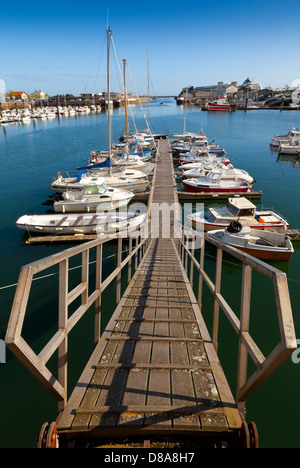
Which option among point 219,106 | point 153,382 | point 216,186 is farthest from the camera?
point 219,106

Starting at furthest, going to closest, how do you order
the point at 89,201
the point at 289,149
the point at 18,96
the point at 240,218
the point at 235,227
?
the point at 18,96, the point at 289,149, the point at 89,201, the point at 240,218, the point at 235,227

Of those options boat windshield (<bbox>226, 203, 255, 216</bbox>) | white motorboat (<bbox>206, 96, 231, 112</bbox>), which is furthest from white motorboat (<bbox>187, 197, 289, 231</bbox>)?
white motorboat (<bbox>206, 96, 231, 112</bbox>)

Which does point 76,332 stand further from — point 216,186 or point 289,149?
point 289,149

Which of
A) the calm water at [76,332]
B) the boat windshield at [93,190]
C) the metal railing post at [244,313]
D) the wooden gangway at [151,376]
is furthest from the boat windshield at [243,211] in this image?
the metal railing post at [244,313]

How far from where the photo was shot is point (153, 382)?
2.93 metres

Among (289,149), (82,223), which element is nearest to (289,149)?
(289,149)

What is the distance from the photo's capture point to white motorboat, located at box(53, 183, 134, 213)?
20344mm

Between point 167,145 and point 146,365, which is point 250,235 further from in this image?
point 167,145

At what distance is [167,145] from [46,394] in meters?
41.7

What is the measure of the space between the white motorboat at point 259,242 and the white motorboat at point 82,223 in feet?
17.2

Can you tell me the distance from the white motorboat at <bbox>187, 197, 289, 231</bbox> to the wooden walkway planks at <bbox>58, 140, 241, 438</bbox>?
1223cm

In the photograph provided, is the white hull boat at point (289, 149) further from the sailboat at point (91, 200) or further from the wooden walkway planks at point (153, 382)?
the wooden walkway planks at point (153, 382)

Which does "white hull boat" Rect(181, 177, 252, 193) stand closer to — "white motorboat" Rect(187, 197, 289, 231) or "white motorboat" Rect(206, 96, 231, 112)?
"white motorboat" Rect(187, 197, 289, 231)

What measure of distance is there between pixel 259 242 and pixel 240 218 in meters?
1.95
